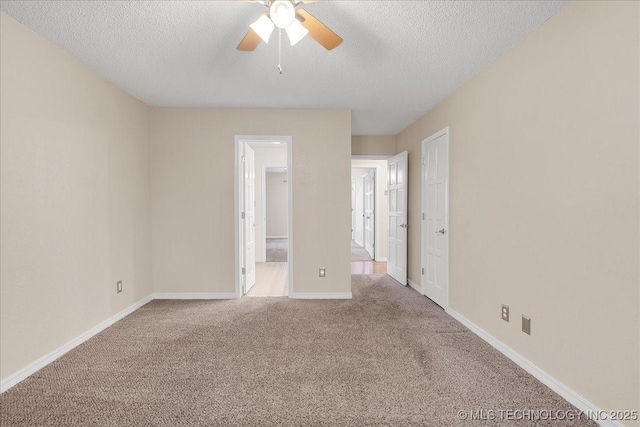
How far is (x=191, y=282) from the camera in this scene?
13.0 ft

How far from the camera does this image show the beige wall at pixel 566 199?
156 cm

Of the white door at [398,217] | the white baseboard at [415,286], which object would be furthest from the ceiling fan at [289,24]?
the white baseboard at [415,286]

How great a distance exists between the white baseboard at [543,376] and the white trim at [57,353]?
3.39m

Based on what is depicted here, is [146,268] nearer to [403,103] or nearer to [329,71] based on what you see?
[329,71]

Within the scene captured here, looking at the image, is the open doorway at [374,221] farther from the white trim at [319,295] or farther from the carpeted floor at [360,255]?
the white trim at [319,295]

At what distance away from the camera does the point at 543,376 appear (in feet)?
6.75

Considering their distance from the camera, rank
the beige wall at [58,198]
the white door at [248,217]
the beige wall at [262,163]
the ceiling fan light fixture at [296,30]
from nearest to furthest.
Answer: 1. the ceiling fan light fixture at [296,30]
2. the beige wall at [58,198]
3. the white door at [248,217]
4. the beige wall at [262,163]

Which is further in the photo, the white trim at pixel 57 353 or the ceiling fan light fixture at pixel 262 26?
the white trim at pixel 57 353

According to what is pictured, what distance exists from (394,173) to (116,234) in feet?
13.0

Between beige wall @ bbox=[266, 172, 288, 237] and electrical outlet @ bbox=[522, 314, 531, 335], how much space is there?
9.73 meters

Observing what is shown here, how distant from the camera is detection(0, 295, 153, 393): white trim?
201 cm

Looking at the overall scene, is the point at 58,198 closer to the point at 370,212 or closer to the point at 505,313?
the point at 505,313

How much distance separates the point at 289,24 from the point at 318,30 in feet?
0.66

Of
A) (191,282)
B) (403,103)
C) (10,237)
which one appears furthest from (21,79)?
(403,103)
